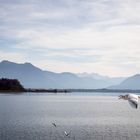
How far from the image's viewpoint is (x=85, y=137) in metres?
53.3

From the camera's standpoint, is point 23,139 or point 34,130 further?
point 34,130

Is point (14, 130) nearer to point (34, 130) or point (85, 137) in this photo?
point (34, 130)

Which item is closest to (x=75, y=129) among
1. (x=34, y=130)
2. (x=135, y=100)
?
(x=34, y=130)

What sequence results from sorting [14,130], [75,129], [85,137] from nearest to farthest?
[85,137], [14,130], [75,129]

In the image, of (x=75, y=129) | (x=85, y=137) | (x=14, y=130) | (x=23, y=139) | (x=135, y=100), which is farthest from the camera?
(x=75, y=129)

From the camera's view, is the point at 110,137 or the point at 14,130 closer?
the point at 110,137

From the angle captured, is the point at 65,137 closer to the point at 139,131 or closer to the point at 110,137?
the point at 110,137

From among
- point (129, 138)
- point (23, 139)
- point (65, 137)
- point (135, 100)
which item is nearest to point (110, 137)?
point (129, 138)

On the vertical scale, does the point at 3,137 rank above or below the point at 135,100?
below

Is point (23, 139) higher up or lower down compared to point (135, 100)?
lower down

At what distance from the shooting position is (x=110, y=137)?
53.9 metres

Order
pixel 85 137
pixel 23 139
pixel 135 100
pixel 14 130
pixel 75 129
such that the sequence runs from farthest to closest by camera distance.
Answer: pixel 75 129 → pixel 14 130 → pixel 85 137 → pixel 23 139 → pixel 135 100

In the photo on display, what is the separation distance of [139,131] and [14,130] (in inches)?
803

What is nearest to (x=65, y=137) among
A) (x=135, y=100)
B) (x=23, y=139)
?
(x=23, y=139)
